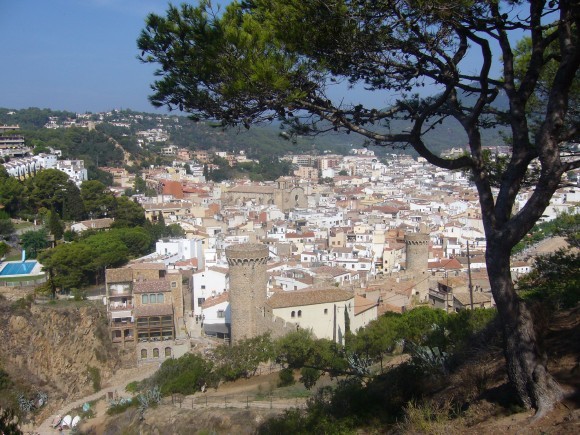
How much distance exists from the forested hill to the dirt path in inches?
1489

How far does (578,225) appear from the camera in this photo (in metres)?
13.9

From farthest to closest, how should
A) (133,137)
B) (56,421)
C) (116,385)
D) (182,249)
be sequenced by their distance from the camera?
(133,137) → (182,249) → (116,385) → (56,421)

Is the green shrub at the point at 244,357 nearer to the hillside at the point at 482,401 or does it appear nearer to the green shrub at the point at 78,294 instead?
the hillside at the point at 482,401

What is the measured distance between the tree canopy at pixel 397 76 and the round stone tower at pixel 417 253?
20.7 metres

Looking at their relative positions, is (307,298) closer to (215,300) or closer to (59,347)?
(215,300)

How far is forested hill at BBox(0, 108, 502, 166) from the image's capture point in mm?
68000

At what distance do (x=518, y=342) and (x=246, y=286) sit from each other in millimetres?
13266

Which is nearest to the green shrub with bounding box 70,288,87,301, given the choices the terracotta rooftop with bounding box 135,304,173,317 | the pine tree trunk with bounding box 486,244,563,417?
the terracotta rooftop with bounding box 135,304,173,317

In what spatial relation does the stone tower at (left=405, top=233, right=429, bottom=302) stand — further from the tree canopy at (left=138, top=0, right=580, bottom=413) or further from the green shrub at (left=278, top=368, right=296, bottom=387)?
the tree canopy at (left=138, top=0, right=580, bottom=413)

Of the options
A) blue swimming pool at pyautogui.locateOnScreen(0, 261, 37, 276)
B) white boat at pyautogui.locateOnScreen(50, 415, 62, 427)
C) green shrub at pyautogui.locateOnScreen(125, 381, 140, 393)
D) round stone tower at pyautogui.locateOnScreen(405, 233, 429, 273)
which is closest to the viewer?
white boat at pyautogui.locateOnScreen(50, 415, 62, 427)

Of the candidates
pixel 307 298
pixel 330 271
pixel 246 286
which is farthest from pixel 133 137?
pixel 246 286

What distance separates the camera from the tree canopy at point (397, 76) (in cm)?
489

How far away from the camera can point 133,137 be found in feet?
291

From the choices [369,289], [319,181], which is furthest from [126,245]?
[319,181]
